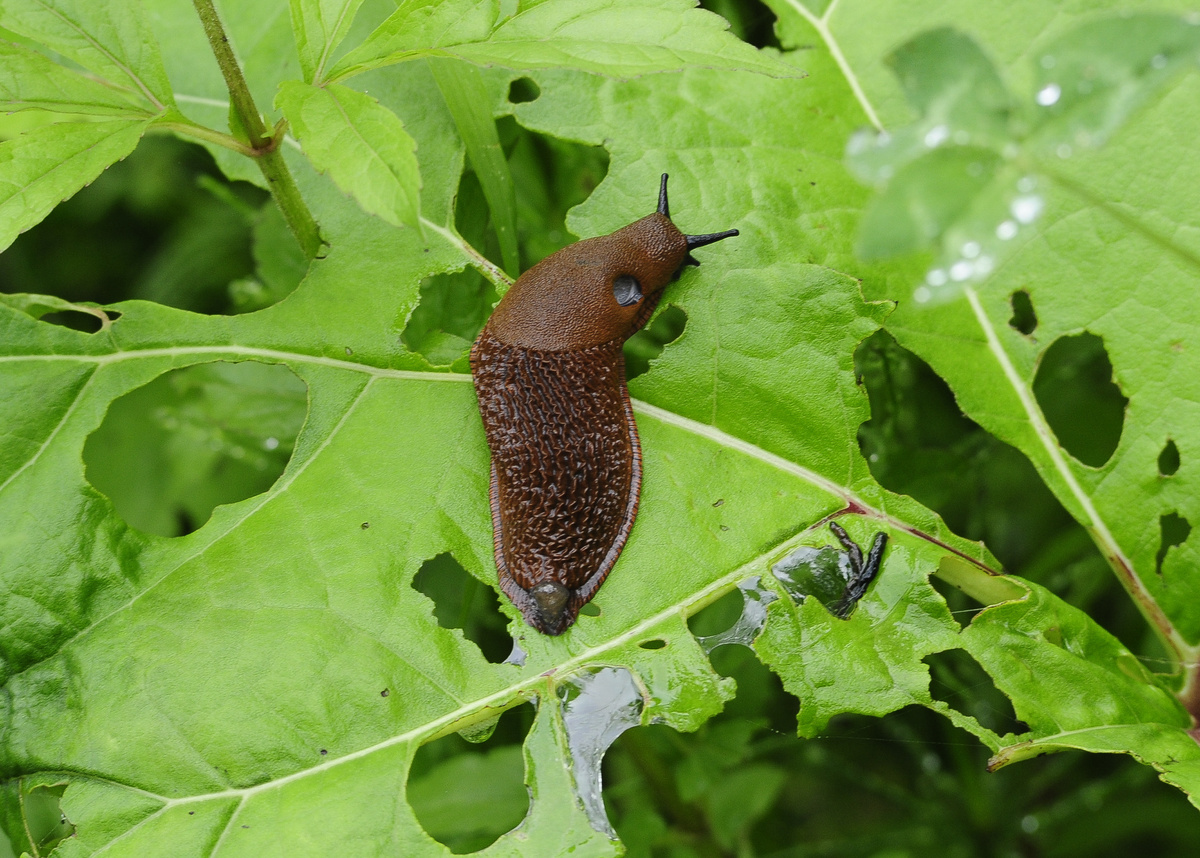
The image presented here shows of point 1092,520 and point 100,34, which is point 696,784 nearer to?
point 1092,520

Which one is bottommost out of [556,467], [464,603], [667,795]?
[667,795]

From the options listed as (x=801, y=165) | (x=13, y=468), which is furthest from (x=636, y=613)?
(x=13, y=468)

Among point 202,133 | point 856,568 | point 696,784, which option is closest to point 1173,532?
point 856,568

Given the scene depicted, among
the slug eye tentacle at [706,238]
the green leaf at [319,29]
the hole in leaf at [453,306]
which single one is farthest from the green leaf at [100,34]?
the slug eye tentacle at [706,238]

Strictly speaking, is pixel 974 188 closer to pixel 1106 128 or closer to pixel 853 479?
pixel 1106 128

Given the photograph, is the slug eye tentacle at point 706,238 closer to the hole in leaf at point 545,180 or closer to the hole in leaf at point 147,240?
the hole in leaf at point 545,180

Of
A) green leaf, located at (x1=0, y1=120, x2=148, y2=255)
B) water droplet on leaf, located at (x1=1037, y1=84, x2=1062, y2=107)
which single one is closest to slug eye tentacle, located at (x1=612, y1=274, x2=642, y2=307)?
green leaf, located at (x1=0, y1=120, x2=148, y2=255)
